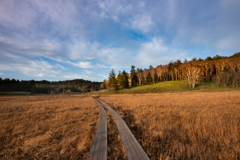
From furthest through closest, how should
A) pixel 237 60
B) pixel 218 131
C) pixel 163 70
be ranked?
pixel 163 70
pixel 237 60
pixel 218 131

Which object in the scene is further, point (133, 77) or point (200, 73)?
point (133, 77)

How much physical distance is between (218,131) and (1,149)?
1073 cm

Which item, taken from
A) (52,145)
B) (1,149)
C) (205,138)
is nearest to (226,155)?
(205,138)

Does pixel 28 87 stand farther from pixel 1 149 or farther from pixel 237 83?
pixel 237 83

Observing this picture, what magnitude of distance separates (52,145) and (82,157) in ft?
6.46

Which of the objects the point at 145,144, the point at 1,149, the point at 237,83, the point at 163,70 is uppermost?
the point at 163,70

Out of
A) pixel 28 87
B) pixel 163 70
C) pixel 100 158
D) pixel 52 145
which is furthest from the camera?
pixel 28 87

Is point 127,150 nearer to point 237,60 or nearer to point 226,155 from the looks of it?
point 226,155

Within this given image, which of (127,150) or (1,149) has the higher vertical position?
(127,150)

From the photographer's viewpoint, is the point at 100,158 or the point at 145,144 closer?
the point at 100,158

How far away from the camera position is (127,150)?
11.1ft

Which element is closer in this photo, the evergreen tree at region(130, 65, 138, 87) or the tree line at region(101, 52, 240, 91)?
the tree line at region(101, 52, 240, 91)

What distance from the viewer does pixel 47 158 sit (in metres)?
3.29

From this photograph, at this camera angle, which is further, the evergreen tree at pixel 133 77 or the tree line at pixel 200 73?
the evergreen tree at pixel 133 77
